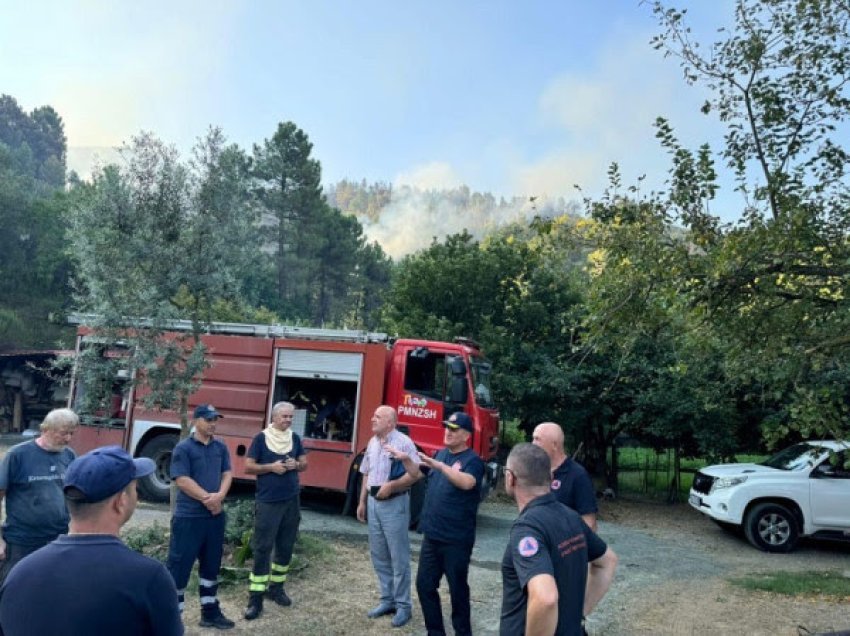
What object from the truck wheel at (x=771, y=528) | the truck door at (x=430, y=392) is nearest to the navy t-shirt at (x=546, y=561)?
the truck door at (x=430, y=392)

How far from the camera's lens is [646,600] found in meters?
6.64

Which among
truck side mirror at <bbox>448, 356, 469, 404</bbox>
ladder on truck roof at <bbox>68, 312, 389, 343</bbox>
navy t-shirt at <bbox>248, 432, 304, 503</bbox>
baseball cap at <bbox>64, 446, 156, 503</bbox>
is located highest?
ladder on truck roof at <bbox>68, 312, 389, 343</bbox>

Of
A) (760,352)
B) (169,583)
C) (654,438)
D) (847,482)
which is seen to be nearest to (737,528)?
(847,482)

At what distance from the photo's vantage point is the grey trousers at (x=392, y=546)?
17.6ft

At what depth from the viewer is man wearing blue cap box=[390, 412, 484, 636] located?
4473 millimetres

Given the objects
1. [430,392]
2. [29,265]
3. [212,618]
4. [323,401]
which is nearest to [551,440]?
[212,618]

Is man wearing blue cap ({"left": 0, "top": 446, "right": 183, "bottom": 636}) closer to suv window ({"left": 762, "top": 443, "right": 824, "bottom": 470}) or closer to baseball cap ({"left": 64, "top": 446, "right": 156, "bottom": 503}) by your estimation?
baseball cap ({"left": 64, "top": 446, "right": 156, "bottom": 503})

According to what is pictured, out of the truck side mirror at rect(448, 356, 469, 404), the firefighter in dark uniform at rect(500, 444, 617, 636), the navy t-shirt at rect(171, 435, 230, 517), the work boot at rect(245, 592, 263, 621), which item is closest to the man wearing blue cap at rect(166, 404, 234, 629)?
the navy t-shirt at rect(171, 435, 230, 517)

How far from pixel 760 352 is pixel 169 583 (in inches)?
237

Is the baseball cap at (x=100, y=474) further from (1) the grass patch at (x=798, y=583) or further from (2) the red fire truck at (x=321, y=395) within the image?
(1) the grass patch at (x=798, y=583)

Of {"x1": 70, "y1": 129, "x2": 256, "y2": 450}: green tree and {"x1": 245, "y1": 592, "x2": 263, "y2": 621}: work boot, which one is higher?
{"x1": 70, "y1": 129, "x2": 256, "y2": 450}: green tree

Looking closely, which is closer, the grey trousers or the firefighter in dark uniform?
the firefighter in dark uniform

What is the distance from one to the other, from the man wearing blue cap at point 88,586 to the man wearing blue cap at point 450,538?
2777mm

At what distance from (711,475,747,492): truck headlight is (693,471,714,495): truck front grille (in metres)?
0.14
